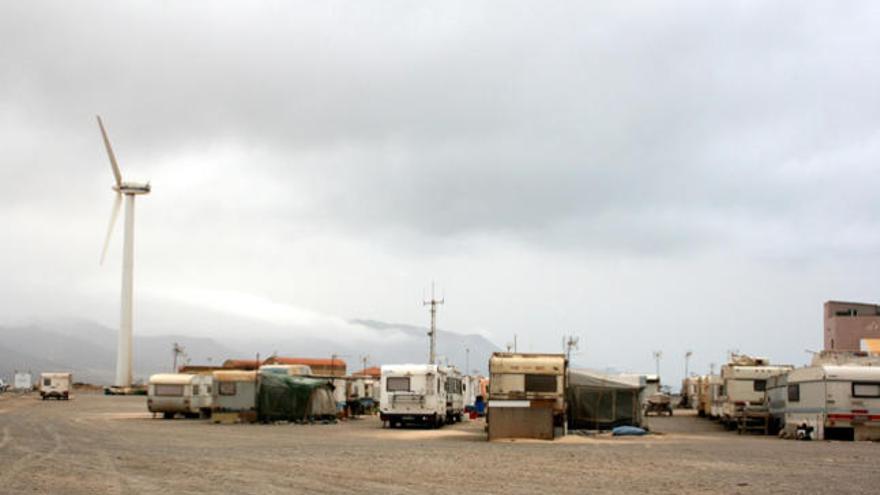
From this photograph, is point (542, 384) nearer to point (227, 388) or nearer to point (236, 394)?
point (236, 394)

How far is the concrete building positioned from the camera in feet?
277

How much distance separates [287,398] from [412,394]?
6.76m

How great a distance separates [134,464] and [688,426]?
30.8 metres

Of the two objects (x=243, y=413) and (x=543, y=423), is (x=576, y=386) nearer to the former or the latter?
(x=543, y=423)

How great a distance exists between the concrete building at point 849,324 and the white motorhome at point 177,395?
179 feet

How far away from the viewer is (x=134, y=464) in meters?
21.1

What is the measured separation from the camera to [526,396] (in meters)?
34.6

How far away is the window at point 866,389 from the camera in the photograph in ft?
110

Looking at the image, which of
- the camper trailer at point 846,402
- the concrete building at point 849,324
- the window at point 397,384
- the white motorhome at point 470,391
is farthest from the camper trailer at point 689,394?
the camper trailer at point 846,402

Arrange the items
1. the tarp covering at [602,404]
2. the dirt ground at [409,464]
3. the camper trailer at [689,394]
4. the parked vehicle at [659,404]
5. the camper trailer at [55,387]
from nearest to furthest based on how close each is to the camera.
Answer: the dirt ground at [409,464] → the tarp covering at [602,404] → the parked vehicle at [659,404] → the camper trailer at [689,394] → the camper trailer at [55,387]

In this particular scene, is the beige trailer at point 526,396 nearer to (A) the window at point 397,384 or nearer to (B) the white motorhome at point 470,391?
(A) the window at point 397,384

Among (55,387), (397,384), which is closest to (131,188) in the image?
(55,387)

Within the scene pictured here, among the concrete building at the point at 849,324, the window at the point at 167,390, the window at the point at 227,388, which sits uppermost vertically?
the concrete building at the point at 849,324

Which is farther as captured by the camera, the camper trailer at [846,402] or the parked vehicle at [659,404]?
the parked vehicle at [659,404]
